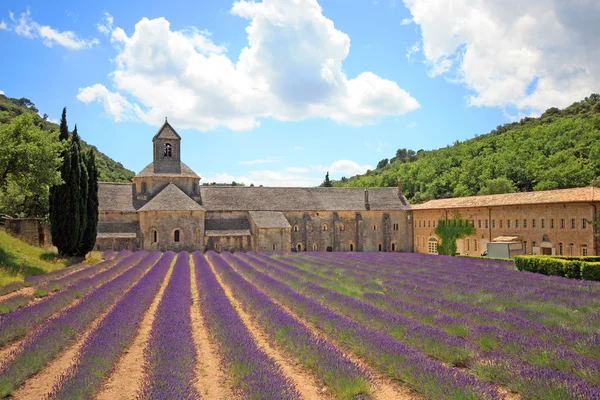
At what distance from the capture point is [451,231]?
139 ft

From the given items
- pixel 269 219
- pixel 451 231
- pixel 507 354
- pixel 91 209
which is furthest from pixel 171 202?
pixel 507 354

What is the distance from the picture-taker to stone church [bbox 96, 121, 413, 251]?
1588 inches

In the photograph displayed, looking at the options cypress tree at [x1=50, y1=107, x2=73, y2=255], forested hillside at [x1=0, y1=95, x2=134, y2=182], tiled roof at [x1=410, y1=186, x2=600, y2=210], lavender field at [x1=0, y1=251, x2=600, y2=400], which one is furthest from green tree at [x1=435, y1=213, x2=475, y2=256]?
forested hillside at [x1=0, y1=95, x2=134, y2=182]

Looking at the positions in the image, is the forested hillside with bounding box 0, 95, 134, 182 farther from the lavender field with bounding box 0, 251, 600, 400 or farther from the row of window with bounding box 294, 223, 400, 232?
the lavender field with bounding box 0, 251, 600, 400

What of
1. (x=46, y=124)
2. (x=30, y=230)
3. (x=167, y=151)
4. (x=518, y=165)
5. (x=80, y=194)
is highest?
(x=46, y=124)

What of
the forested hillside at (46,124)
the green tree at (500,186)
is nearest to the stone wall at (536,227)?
the green tree at (500,186)

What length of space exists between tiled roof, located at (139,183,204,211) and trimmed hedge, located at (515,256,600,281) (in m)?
27.4

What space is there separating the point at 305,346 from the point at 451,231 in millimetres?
36813

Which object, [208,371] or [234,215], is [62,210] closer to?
[208,371]

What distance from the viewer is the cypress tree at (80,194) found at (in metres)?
25.4

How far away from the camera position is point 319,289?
15.6m

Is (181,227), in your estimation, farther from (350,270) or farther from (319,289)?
(319,289)

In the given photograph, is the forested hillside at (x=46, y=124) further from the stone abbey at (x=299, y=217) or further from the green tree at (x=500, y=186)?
the green tree at (x=500, y=186)

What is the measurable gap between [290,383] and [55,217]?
75.4 ft
